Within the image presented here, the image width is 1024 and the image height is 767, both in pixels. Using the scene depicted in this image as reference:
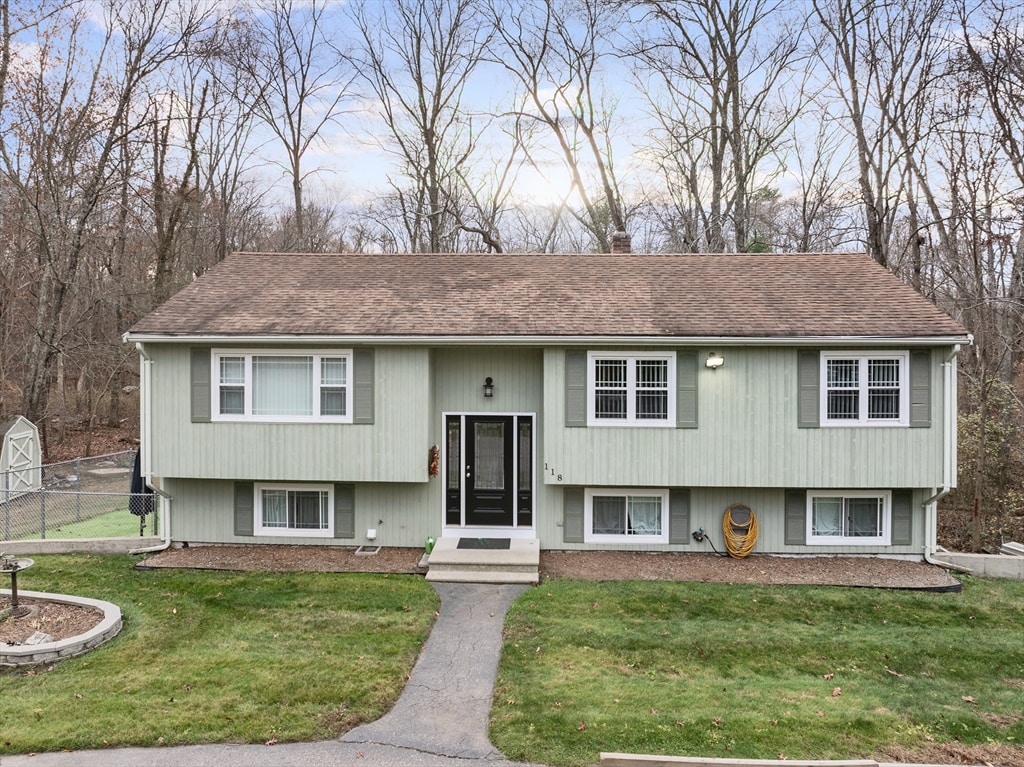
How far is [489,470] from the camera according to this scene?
394 inches

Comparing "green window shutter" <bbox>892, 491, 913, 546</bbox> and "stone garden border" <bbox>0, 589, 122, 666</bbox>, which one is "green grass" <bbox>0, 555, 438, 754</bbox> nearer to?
"stone garden border" <bbox>0, 589, 122, 666</bbox>

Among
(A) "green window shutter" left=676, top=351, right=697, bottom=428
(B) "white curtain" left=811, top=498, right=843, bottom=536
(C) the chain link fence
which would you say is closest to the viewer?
(A) "green window shutter" left=676, top=351, right=697, bottom=428

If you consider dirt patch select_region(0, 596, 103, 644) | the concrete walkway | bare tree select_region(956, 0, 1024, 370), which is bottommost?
the concrete walkway

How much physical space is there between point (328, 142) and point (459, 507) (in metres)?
17.7

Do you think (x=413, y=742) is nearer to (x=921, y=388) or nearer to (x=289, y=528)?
(x=289, y=528)

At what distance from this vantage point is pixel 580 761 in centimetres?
450

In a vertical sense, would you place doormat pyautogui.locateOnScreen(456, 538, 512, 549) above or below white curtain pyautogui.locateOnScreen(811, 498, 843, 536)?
below

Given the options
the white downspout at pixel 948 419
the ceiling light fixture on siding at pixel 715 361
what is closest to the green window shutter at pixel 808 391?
the ceiling light fixture on siding at pixel 715 361

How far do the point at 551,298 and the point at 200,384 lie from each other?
5.95 m

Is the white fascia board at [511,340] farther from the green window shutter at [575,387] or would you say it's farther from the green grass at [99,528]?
the green grass at [99,528]

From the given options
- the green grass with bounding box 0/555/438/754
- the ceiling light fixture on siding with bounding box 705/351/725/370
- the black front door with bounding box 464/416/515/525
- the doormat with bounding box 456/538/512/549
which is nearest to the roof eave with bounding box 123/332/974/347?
the ceiling light fixture on siding with bounding box 705/351/725/370

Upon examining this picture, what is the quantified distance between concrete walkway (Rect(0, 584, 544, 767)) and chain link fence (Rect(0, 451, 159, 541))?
6437mm

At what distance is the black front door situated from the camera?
9.96m

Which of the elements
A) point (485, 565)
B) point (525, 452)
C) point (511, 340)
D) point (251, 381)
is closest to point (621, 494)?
point (525, 452)
